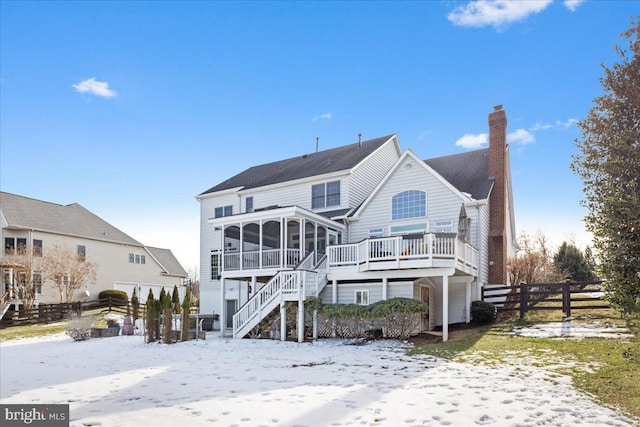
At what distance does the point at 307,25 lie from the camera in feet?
54.0

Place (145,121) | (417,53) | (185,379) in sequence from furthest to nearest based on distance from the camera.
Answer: (145,121)
(417,53)
(185,379)

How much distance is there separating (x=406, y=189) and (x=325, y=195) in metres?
4.90

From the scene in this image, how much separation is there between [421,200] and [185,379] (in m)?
13.6

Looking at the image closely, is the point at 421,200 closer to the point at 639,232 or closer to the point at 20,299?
the point at 639,232

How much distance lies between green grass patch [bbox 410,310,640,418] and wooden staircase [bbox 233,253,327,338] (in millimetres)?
5283

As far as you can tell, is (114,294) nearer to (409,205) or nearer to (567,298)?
(409,205)

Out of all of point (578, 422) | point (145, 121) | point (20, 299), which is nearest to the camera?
point (578, 422)

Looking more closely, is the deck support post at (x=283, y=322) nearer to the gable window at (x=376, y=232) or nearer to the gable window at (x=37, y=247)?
the gable window at (x=376, y=232)

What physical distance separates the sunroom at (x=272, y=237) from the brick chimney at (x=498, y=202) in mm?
6829

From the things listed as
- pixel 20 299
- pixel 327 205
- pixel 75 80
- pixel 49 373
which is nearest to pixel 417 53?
pixel 327 205

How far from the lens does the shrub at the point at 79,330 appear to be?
20000 millimetres

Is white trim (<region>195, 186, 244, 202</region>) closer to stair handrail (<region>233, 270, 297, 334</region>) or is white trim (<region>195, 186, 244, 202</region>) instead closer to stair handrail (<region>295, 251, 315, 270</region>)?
stair handrail (<region>295, 251, 315, 270</region>)

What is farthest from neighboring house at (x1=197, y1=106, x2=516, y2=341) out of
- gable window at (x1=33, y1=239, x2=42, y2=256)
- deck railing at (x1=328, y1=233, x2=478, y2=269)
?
gable window at (x1=33, y1=239, x2=42, y2=256)

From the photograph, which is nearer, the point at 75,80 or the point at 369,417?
the point at 369,417
